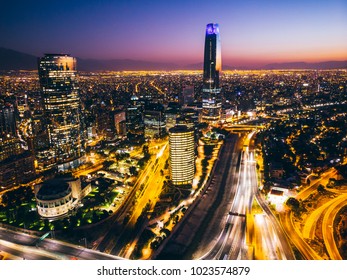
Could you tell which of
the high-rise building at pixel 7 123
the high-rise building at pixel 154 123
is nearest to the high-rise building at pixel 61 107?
the high-rise building at pixel 7 123

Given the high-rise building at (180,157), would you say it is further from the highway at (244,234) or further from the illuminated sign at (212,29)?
the illuminated sign at (212,29)

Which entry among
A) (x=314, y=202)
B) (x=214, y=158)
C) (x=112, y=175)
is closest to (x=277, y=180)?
(x=314, y=202)

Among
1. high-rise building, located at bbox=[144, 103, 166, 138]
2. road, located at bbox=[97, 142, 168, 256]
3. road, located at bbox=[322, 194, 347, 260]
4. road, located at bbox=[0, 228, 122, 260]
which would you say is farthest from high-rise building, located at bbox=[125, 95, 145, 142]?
road, located at bbox=[322, 194, 347, 260]

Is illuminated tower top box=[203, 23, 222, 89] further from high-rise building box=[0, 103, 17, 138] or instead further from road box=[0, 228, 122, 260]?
road box=[0, 228, 122, 260]

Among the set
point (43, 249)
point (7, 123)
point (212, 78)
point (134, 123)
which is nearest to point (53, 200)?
point (43, 249)

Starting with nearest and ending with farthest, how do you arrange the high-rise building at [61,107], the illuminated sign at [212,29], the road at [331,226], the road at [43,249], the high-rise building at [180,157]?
the road at [43,249] < the road at [331,226] < the high-rise building at [180,157] < the high-rise building at [61,107] < the illuminated sign at [212,29]

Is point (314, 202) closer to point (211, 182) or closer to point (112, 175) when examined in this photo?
point (211, 182)
